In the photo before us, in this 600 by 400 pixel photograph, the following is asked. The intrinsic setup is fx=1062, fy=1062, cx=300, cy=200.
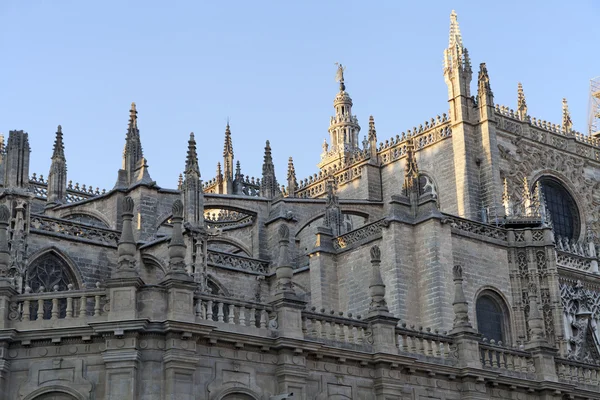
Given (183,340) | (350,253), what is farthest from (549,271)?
(183,340)

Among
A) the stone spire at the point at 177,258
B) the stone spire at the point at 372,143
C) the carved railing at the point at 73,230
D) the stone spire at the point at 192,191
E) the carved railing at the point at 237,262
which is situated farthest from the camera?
the stone spire at the point at 372,143

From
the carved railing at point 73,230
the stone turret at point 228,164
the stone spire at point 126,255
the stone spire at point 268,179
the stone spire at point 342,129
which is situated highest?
the stone spire at point 342,129

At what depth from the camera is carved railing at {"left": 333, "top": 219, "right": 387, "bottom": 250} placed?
3794 cm

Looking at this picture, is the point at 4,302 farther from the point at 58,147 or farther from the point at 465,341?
the point at 58,147

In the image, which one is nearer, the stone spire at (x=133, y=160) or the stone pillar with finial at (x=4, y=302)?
the stone pillar with finial at (x=4, y=302)

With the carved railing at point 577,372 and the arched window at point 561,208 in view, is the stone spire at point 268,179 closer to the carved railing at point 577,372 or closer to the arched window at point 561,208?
the arched window at point 561,208

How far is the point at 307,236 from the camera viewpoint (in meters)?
49.5

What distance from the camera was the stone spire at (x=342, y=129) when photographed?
6869cm

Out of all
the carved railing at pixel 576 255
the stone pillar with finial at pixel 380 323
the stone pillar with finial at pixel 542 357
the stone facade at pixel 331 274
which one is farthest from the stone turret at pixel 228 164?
the stone pillar with finial at pixel 380 323

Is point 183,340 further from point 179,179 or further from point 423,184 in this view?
point 179,179

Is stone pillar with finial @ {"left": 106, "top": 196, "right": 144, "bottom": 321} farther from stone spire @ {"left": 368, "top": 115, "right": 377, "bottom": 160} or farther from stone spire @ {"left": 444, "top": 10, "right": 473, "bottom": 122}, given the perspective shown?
stone spire @ {"left": 368, "top": 115, "right": 377, "bottom": 160}

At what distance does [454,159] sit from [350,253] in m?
9.00

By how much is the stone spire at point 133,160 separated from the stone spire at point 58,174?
414cm

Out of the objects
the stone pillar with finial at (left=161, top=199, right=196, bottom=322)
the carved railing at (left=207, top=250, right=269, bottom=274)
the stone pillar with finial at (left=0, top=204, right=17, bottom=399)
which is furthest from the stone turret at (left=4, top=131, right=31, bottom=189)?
the stone pillar with finial at (left=161, top=199, right=196, bottom=322)
